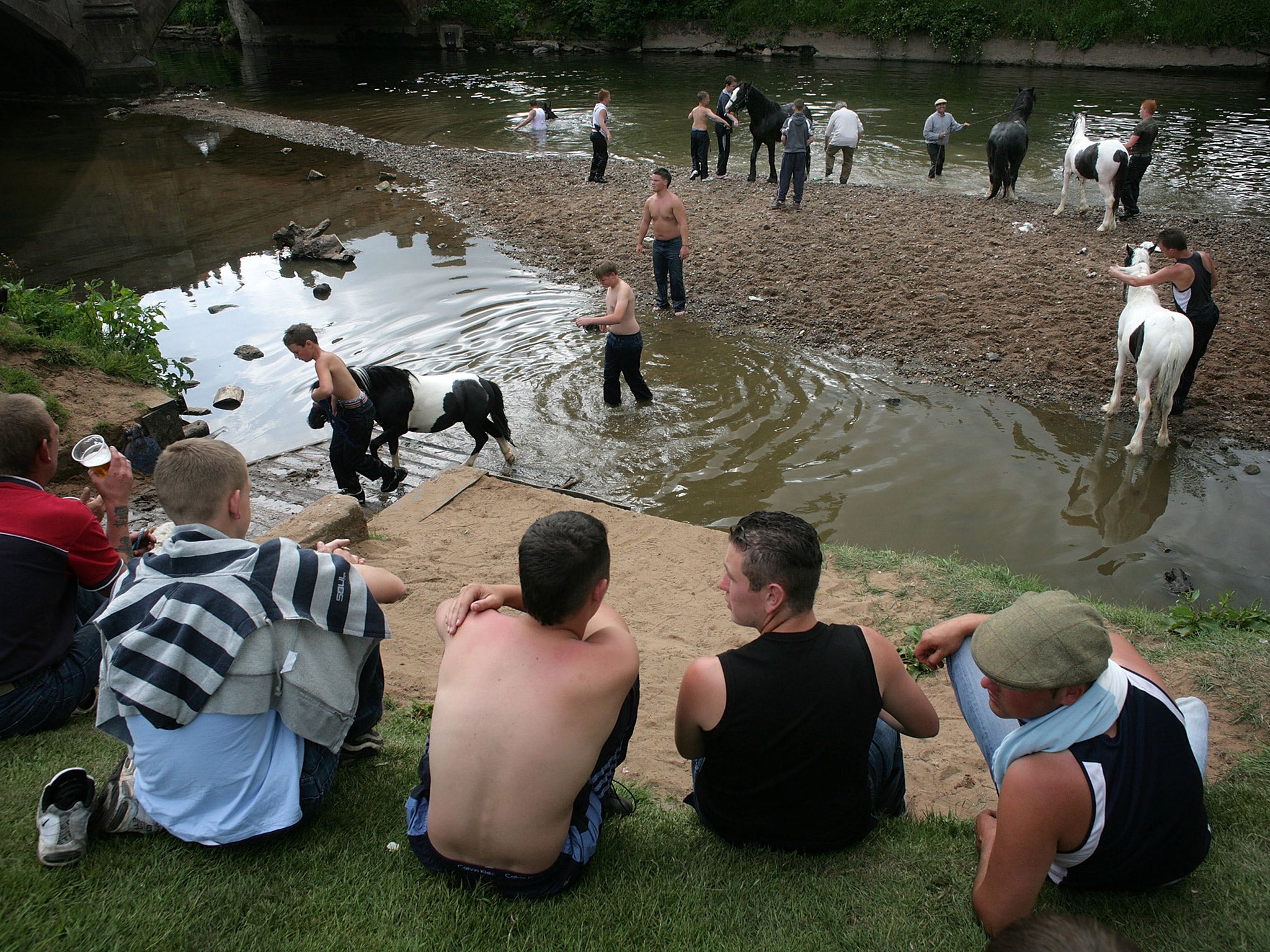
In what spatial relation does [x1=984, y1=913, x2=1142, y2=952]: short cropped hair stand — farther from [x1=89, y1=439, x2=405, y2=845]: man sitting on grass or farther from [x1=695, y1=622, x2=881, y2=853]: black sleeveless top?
[x1=89, y1=439, x2=405, y2=845]: man sitting on grass

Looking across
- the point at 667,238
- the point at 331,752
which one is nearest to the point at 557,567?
the point at 331,752

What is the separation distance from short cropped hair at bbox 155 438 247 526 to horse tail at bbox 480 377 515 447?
4.99m

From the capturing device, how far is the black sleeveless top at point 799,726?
2549 mm

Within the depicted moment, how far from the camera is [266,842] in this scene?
2.79m

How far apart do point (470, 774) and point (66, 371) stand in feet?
25.8

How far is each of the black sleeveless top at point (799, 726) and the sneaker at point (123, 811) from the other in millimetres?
1948

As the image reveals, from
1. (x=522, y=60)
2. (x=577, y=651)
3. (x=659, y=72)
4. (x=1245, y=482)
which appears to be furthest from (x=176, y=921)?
(x=522, y=60)

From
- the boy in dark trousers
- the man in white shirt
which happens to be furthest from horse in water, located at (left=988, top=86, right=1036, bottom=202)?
the boy in dark trousers

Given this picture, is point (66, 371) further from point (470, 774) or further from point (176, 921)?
point (470, 774)

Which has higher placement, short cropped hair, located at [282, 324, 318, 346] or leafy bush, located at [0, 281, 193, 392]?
short cropped hair, located at [282, 324, 318, 346]

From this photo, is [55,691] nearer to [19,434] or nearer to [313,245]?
[19,434]

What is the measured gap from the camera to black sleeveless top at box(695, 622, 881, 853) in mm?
2549

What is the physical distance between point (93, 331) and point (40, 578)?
22.0 feet

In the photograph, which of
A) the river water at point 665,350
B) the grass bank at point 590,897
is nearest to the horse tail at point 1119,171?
the river water at point 665,350
